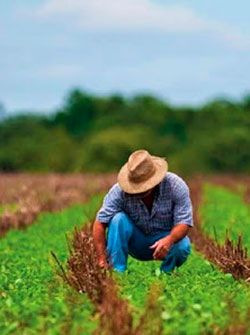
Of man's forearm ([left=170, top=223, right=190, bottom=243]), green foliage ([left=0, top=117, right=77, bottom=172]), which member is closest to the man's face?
man's forearm ([left=170, top=223, right=190, bottom=243])

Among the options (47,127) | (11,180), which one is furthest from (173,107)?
(11,180)

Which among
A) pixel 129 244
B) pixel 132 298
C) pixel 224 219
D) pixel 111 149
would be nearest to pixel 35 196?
pixel 224 219

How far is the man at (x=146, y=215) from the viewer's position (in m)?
10.1

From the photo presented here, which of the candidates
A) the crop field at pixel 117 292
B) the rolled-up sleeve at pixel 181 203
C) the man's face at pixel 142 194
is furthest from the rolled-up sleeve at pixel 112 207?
the rolled-up sleeve at pixel 181 203

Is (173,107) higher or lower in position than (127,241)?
lower

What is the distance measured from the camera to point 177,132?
92.2 m

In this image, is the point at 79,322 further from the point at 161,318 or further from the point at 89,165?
the point at 89,165

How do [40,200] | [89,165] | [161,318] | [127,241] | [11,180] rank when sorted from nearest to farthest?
[161,318], [127,241], [40,200], [11,180], [89,165]

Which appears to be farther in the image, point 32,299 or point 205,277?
point 205,277

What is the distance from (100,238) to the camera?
10.3 m

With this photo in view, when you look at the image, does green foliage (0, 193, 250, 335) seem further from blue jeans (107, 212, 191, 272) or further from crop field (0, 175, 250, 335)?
blue jeans (107, 212, 191, 272)

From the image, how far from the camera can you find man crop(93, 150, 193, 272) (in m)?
10.1

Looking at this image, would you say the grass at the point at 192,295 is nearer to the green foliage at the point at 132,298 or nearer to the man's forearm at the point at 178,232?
the green foliage at the point at 132,298

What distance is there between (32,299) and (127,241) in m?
2.06
